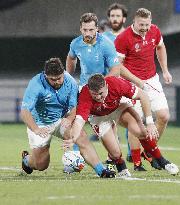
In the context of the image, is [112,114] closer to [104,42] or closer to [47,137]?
[47,137]

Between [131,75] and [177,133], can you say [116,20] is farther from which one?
[177,133]

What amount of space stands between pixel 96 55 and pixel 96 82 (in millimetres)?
1894

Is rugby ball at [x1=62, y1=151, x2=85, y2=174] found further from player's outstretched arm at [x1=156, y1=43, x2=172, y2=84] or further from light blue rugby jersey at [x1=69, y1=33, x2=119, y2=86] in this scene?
player's outstretched arm at [x1=156, y1=43, x2=172, y2=84]

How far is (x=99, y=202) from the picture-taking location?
962 centimetres

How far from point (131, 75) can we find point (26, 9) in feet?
43.9

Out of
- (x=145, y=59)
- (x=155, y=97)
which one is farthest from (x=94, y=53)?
(x=155, y=97)

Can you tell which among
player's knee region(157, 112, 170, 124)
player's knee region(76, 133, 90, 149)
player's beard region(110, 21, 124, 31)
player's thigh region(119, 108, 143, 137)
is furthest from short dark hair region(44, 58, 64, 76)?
player's beard region(110, 21, 124, 31)

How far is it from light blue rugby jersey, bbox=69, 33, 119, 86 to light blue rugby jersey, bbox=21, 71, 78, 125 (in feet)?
3.35

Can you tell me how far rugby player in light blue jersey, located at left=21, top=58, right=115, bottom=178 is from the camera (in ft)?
39.2

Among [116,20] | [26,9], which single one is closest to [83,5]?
[26,9]

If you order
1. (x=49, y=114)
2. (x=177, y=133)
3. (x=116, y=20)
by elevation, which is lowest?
(x=177, y=133)

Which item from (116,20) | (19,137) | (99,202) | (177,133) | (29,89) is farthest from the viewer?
(177,133)

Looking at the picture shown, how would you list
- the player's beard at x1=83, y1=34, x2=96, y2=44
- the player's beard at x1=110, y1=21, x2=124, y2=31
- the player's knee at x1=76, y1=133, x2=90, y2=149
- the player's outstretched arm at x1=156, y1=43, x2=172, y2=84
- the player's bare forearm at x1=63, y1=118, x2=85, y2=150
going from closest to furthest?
1. the player's bare forearm at x1=63, y1=118, x2=85, y2=150
2. the player's knee at x1=76, y1=133, x2=90, y2=149
3. the player's beard at x1=83, y1=34, x2=96, y2=44
4. the player's outstretched arm at x1=156, y1=43, x2=172, y2=84
5. the player's beard at x1=110, y1=21, x2=124, y2=31

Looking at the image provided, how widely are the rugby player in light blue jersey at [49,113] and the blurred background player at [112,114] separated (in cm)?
26
